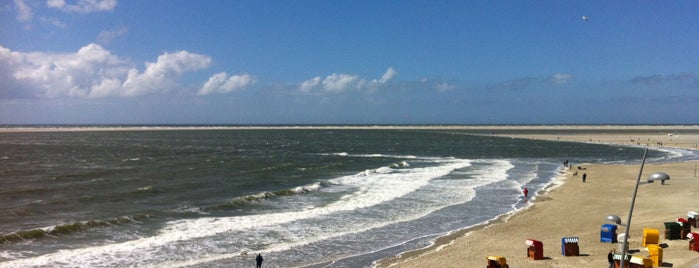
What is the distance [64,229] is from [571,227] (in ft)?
82.7

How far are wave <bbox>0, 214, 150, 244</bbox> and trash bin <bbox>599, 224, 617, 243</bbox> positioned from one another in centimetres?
2289

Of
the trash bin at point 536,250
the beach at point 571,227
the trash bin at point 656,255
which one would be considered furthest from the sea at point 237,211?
the trash bin at point 656,255

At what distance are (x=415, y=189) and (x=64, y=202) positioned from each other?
80.6 feet

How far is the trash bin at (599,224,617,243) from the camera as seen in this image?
2407cm

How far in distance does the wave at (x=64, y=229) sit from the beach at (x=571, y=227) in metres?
15.3

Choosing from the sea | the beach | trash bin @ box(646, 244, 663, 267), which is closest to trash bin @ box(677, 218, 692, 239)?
the beach

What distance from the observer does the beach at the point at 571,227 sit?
70.1 feet

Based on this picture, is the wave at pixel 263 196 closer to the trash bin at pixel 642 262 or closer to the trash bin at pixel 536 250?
the trash bin at pixel 536 250

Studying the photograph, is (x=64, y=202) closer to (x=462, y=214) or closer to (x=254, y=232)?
(x=254, y=232)

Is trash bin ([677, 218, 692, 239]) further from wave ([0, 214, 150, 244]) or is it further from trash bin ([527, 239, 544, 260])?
wave ([0, 214, 150, 244])

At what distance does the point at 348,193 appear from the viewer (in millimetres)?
40969

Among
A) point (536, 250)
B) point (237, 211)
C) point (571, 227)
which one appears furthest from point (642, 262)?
point (237, 211)

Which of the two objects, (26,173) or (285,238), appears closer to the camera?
(285,238)

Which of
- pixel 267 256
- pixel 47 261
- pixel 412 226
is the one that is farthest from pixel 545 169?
pixel 47 261
